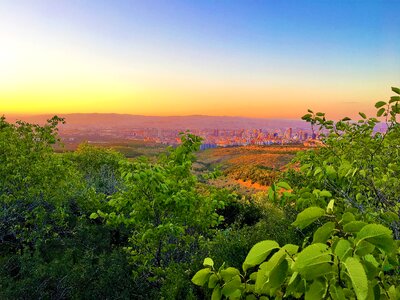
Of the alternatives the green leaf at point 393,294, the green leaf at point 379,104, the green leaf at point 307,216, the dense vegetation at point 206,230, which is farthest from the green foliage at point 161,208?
the green leaf at point 307,216

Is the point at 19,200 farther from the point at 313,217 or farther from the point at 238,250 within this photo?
the point at 313,217

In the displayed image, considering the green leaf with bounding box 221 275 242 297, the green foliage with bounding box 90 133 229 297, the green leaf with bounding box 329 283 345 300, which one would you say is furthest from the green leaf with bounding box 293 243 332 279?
the green foliage with bounding box 90 133 229 297

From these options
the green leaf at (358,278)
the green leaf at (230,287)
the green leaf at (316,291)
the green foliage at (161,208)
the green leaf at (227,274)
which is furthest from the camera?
the green foliage at (161,208)

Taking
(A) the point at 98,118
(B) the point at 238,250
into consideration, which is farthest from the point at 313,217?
(A) the point at 98,118

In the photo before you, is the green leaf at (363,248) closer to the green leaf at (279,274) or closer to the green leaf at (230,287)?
the green leaf at (279,274)

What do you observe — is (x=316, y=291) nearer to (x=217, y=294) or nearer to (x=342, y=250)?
(x=342, y=250)

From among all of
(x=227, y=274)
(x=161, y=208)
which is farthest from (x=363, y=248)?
(x=161, y=208)

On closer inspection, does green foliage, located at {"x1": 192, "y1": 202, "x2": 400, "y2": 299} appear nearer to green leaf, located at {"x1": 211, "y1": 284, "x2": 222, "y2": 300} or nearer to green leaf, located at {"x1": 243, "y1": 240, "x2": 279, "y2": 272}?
green leaf, located at {"x1": 243, "y1": 240, "x2": 279, "y2": 272}
